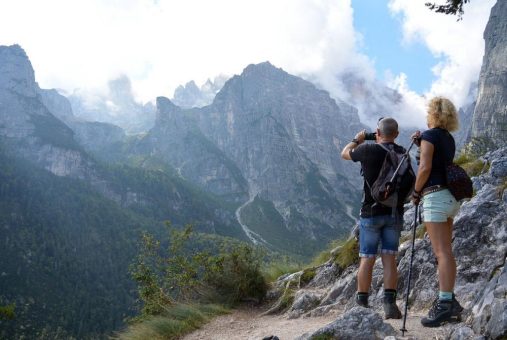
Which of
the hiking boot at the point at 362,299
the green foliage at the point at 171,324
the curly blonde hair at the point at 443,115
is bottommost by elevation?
the green foliage at the point at 171,324

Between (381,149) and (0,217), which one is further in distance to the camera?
(0,217)

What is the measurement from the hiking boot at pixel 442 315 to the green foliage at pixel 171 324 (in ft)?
15.5

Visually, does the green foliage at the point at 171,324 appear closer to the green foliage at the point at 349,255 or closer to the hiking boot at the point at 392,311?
the green foliage at the point at 349,255

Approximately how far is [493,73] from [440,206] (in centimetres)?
21400

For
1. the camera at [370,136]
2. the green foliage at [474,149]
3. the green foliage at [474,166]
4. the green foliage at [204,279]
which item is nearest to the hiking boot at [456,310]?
Answer: the camera at [370,136]

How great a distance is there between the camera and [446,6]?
8.45 metres

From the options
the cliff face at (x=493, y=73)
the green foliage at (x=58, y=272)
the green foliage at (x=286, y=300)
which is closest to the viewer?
the green foliage at (x=286, y=300)

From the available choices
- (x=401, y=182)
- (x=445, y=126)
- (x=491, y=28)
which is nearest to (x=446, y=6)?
(x=445, y=126)

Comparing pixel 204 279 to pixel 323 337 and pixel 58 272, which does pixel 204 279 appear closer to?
pixel 323 337

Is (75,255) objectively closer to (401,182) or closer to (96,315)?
(96,315)

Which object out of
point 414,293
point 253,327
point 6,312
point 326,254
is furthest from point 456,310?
point 6,312

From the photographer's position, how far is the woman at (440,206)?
16.4 feet

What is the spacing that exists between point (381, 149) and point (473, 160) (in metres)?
7.21

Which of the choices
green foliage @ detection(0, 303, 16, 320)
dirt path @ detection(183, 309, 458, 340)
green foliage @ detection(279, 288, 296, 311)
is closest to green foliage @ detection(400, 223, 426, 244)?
dirt path @ detection(183, 309, 458, 340)
